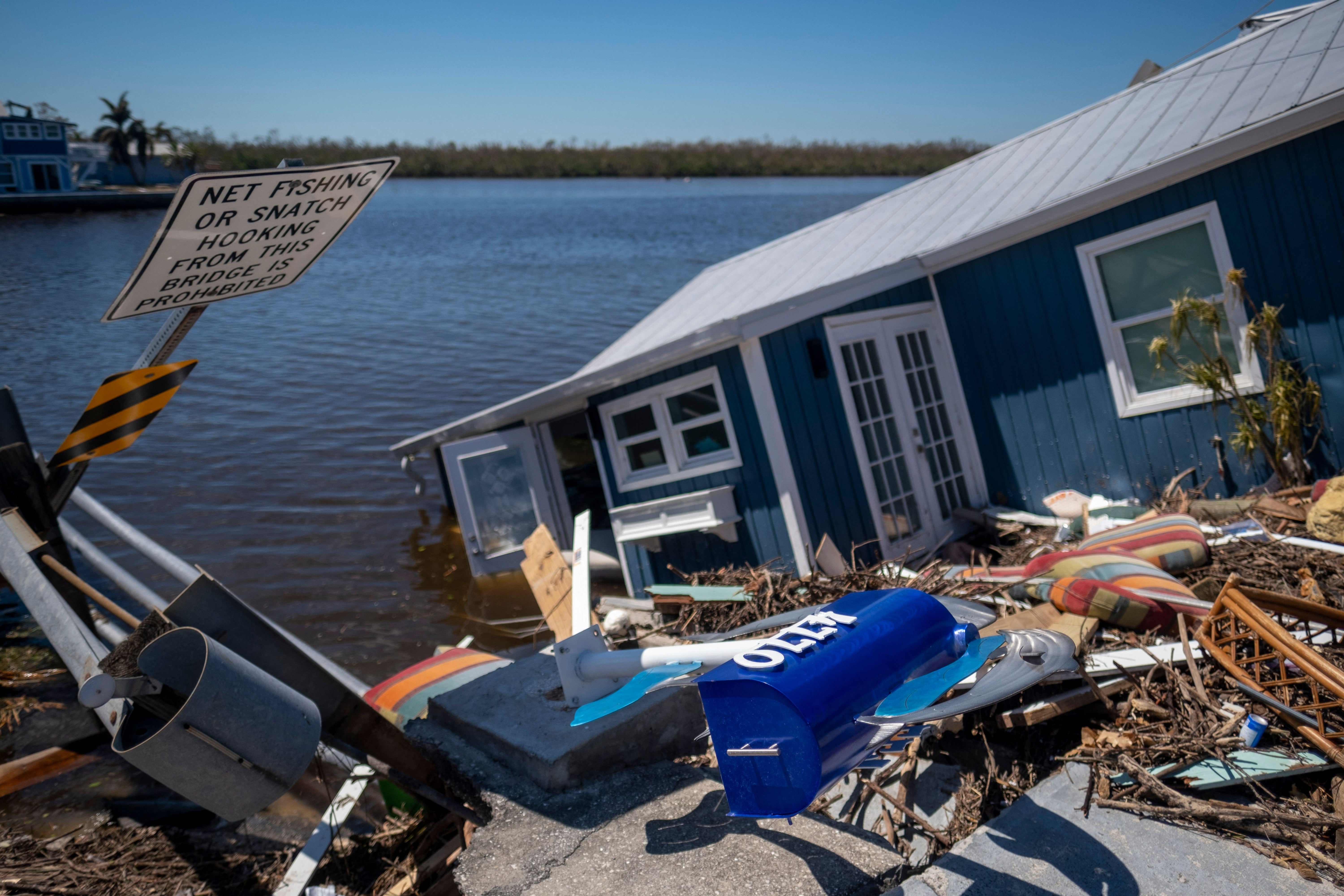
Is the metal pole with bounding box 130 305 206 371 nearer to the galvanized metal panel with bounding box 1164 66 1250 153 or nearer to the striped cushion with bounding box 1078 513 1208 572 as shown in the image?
the striped cushion with bounding box 1078 513 1208 572

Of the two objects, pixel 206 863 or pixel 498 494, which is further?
pixel 498 494

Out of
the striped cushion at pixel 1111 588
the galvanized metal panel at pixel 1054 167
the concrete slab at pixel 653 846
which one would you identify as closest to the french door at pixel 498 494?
the galvanized metal panel at pixel 1054 167

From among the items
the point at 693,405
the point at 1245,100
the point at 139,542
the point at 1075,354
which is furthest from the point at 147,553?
the point at 1245,100

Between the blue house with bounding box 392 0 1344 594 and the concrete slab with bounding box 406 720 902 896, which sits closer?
the concrete slab with bounding box 406 720 902 896

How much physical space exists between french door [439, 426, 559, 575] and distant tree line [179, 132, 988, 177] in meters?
60.7

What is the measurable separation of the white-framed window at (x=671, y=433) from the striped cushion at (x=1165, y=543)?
307 cm

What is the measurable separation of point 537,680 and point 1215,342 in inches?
232

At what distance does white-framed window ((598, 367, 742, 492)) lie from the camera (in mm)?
7391

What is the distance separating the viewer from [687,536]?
8070 mm

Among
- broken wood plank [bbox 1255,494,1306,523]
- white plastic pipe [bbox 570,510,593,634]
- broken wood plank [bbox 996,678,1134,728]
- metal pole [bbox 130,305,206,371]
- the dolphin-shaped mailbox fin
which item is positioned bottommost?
broken wood plank [bbox 996,678,1134,728]

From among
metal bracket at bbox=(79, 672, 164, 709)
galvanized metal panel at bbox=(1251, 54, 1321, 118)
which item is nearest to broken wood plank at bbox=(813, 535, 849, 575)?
galvanized metal panel at bbox=(1251, 54, 1321, 118)

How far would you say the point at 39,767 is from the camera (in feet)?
17.0

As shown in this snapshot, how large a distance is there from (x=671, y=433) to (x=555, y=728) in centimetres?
455

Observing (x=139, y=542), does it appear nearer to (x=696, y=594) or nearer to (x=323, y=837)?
(x=323, y=837)
